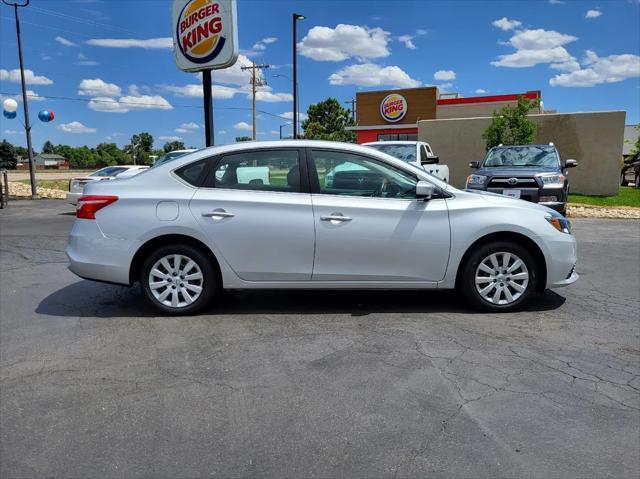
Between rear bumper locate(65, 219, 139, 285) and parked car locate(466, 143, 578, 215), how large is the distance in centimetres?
839

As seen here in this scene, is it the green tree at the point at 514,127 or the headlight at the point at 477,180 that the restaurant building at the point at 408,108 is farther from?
the headlight at the point at 477,180

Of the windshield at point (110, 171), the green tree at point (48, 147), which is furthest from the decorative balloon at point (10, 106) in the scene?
→ the green tree at point (48, 147)

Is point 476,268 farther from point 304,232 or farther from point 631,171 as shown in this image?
point 631,171

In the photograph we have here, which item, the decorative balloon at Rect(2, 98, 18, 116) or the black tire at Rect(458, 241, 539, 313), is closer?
the black tire at Rect(458, 241, 539, 313)

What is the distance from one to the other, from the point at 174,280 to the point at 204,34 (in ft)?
31.8

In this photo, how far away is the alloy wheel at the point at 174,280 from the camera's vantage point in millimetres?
4957

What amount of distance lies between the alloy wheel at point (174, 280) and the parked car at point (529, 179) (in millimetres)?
7994

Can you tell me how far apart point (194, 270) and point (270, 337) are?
109 cm

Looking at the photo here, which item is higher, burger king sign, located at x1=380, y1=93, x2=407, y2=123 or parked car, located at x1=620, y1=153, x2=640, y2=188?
burger king sign, located at x1=380, y1=93, x2=407, y2=123

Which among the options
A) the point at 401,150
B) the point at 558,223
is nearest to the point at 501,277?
the point at 558,223

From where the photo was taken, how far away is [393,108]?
34312 millimetres

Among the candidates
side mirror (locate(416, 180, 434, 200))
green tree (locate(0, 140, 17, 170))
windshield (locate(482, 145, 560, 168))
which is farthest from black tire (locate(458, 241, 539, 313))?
green tree (locate(0, 140, 17, 170))

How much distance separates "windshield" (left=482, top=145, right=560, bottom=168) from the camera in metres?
12.2

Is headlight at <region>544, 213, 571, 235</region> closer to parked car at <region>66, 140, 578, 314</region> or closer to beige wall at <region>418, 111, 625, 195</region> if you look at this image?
parked car at <region>66, 140, 578, 314</region>
